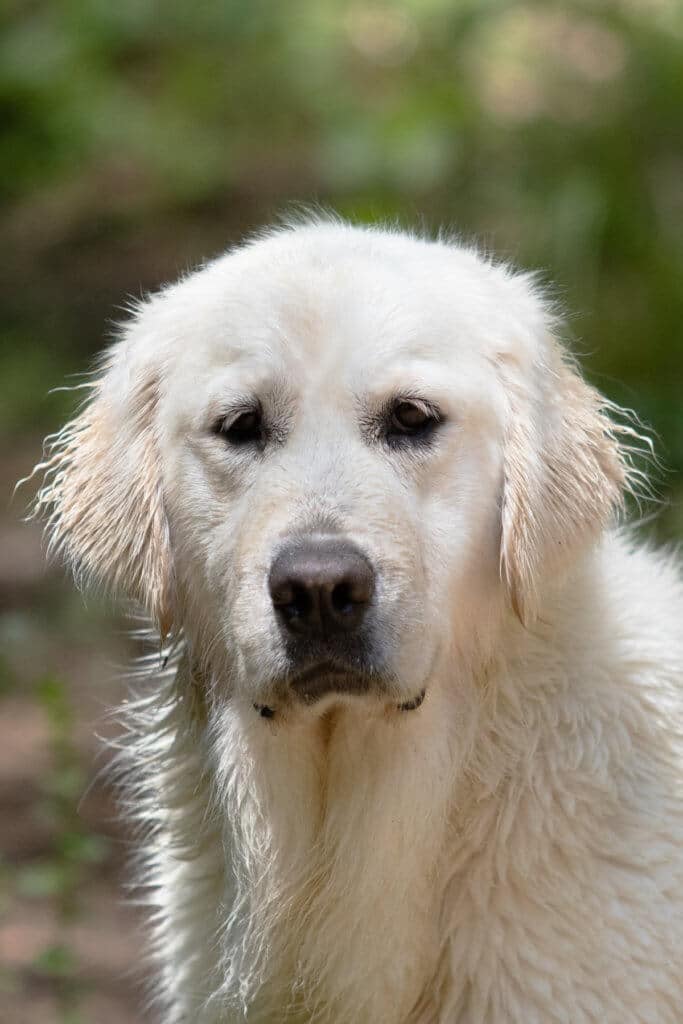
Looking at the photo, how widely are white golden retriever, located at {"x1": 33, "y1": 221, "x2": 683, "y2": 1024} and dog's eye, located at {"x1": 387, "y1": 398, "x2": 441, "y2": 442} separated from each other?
11 millimetres

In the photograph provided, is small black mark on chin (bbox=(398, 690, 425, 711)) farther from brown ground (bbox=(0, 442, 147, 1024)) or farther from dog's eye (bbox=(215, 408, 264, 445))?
brown ground (bbox=(0, 442, 147, 1024))

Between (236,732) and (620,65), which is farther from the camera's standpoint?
(620,65)

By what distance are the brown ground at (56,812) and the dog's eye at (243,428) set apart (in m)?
1.17

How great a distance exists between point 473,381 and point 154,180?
8.37 metres

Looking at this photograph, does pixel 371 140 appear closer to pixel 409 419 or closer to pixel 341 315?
pixel 341 315

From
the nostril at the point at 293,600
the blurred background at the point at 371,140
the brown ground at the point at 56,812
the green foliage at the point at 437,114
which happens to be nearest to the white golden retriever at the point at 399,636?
the nostril at the point at 293,600

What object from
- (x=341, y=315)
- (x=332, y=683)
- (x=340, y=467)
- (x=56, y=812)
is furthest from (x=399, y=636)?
(x=56, y=812)

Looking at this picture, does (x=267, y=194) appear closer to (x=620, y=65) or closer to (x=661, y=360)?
(x=620, y=65)

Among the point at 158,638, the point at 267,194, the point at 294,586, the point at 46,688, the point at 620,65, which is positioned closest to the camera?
the point at 294,586

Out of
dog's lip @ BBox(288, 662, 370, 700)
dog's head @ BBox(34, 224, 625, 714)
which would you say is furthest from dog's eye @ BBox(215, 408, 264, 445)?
dog's lip @ BBox(288, 662, 370, 700)

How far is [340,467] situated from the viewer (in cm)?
326

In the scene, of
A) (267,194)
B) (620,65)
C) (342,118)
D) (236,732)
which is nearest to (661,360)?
(620,65)

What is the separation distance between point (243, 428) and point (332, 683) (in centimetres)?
67

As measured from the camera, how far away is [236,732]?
361cm
